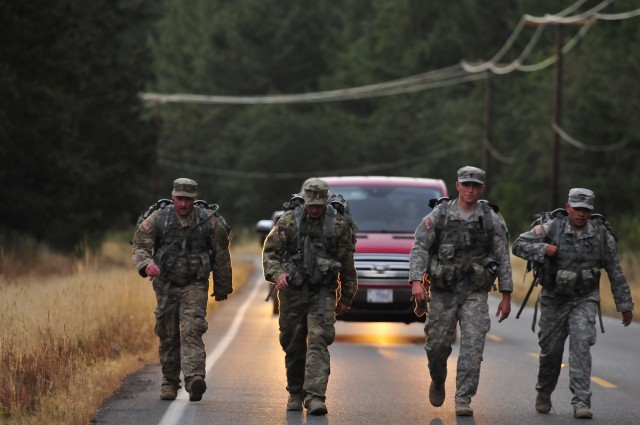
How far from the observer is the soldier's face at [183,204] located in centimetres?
1223

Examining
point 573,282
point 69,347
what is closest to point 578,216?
point 573,282

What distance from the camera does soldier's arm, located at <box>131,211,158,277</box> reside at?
1215cm

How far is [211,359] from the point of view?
16.3 metres

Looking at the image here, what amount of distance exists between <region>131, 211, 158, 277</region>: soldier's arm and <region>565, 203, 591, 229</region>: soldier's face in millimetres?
3314

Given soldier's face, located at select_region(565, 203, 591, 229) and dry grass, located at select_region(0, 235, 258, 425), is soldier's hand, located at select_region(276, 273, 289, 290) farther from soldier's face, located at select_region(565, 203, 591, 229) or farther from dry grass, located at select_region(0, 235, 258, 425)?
soldier's face, located at select_region(565, 203, 591, 229)

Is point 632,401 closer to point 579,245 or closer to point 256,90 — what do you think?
point 579,245

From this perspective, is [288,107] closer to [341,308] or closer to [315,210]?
[341,308]

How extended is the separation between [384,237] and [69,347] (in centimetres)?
508

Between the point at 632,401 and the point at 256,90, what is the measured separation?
3680 inches

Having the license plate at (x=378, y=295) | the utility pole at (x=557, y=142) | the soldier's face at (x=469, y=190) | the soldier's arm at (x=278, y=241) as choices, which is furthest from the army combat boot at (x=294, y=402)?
the utility pole at (x=557, y=142)

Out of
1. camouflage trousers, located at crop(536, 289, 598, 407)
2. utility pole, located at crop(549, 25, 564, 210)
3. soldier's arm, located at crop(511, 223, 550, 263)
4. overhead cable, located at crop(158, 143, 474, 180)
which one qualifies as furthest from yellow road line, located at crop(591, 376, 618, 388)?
overhead cable, located at crop(158, 143, 474, 180)

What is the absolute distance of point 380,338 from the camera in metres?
20.0

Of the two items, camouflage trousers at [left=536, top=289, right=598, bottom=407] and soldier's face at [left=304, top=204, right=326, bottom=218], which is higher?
soldier's face at [left=304, top=204, right=326, bottom=218]

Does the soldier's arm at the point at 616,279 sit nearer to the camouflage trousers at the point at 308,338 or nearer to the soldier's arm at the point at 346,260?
the soldier's arm at the point at 346,260
